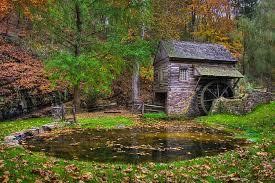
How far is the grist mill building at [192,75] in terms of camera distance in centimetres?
2997

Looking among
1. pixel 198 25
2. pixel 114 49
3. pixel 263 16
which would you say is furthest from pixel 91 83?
pixel 263 16

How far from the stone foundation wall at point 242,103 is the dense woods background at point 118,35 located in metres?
6.60

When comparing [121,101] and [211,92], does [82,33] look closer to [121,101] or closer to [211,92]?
[121,101]

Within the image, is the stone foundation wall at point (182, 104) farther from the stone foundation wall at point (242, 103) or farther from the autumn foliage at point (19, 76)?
the autumn foliage at point (19, 76)

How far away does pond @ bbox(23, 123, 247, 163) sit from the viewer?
40.7 feet

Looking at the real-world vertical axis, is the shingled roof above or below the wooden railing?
above

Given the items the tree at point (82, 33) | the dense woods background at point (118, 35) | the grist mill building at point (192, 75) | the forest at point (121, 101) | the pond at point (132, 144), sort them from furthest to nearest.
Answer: the grist mill building at point (192, 75)
the dense woods background at point (118, 35)
the tree at point (82, 33)
the pond at point (132, 144)
the forest at point (121, 101)

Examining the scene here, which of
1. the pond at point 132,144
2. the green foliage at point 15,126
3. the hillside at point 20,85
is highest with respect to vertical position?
the hillside at point 20,85

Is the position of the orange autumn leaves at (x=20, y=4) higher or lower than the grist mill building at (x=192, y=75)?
higher

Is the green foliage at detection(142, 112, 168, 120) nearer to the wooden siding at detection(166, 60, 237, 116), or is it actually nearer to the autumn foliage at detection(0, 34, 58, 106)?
the wooden siding at detection(166, 60, 237, 116)

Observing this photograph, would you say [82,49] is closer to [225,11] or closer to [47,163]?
[47,163]

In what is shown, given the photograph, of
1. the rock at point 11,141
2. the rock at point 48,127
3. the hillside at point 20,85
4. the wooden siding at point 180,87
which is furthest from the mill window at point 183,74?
the rock at point 11,141

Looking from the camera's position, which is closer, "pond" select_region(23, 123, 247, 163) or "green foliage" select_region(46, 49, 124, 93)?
"pond" select_region(23, 123, 247, 163)

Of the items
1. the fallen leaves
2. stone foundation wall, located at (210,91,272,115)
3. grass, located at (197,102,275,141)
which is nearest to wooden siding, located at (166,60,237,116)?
stone foundation wall, located at (210,91,272,115)
